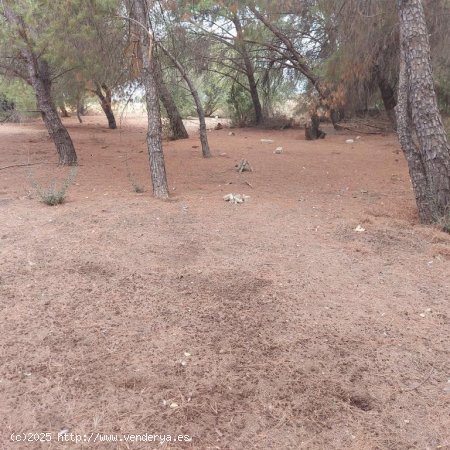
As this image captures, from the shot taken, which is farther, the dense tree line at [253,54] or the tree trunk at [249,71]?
Result: the tree trunk at [249,71]

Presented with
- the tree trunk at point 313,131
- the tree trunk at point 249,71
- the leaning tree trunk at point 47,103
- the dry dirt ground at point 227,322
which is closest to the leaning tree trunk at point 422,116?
the dry dirt ground at point 227,322

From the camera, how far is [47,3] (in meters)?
6.11

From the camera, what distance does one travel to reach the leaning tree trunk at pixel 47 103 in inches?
327

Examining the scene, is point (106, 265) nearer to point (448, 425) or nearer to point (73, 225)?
point (73, 225)

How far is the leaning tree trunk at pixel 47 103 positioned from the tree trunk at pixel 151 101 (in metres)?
3.05

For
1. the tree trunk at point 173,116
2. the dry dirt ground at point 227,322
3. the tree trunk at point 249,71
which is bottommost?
the dry dirt ground at point 227,322

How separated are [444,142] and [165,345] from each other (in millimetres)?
3689

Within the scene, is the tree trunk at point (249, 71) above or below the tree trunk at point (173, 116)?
above

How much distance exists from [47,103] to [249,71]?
23.6 ft

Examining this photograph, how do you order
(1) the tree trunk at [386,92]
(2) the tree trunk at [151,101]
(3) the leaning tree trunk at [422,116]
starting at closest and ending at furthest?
(3) the leaning tree trunk at [422,116], (2) the tree trunk at [151,101], (1) the tree trunk at [386,92]

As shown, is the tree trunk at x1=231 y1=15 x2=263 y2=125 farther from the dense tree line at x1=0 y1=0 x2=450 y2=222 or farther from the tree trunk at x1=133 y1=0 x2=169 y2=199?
the tree trunk at x1=133 y1=0 x2=169 y2=199

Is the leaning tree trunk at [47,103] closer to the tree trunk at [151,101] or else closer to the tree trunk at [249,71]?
the tree trunk at [151,101]

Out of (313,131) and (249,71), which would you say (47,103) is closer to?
(313,131)

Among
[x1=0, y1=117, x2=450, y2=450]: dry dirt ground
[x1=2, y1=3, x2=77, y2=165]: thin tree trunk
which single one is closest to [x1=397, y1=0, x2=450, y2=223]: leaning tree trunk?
[x1=0, y1=117, x2=450, y2=450]: dry dirt ground
